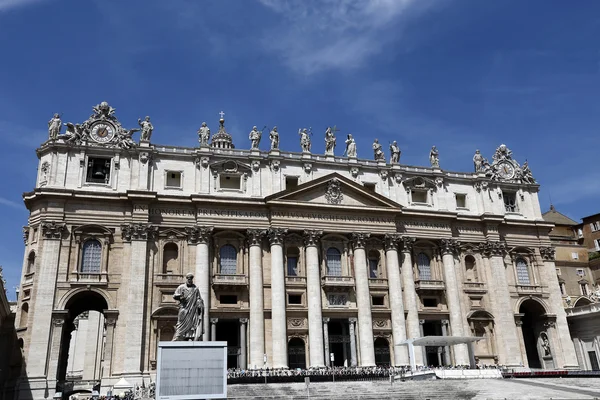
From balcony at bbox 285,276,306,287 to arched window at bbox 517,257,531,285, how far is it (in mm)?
23467

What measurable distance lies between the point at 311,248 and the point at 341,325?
7635 millimetres

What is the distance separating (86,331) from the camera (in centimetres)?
7231

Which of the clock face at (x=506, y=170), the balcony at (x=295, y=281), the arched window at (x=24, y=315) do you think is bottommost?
the arched window at (x=24, y=315)

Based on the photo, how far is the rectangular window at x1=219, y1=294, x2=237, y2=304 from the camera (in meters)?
46.7

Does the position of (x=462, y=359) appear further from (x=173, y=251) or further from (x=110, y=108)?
(x=110, y=108)

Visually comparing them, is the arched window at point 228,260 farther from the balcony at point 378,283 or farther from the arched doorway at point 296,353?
the balcony at point 378,283

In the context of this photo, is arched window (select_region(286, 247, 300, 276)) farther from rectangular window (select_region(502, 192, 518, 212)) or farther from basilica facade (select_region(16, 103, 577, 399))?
rectangular window (select_region(502, 192, 518, 212))

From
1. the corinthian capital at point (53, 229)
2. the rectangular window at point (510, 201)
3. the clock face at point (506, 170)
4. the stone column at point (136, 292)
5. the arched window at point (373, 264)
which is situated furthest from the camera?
the clock face at point (506, 170)

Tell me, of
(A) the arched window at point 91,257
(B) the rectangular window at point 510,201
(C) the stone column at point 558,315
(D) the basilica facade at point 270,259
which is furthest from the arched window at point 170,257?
(C) the stone column at point 558,315

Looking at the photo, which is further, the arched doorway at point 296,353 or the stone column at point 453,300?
the stone column at point 453,300

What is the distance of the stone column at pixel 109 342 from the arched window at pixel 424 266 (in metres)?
27.7

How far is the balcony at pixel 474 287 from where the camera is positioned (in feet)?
177

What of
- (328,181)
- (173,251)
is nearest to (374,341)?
(328,181)

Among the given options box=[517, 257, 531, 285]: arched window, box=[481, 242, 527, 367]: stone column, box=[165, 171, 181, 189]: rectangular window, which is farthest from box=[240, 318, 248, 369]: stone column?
box=[517, 257, 531, 285]: arched window
